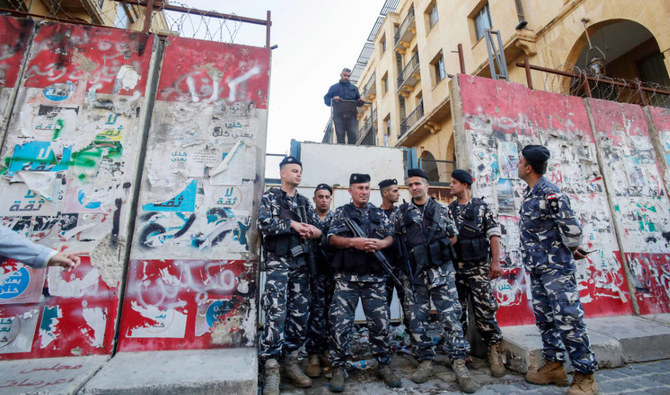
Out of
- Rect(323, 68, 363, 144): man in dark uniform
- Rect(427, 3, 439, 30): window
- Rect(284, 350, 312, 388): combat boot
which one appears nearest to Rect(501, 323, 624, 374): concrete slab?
Rect(284, 350, 312, 388): combat boot

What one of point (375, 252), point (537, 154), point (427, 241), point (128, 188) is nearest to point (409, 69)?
point (537, 154)

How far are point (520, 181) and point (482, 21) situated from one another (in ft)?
34.5

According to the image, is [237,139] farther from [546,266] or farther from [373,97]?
[373,97]

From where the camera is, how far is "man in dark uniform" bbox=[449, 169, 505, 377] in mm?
3297

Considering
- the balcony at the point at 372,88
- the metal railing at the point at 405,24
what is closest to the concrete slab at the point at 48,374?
the metal railing at the point at 405,24

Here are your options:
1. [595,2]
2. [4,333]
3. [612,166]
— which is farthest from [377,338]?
[595,2]

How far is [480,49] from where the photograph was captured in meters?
11.5

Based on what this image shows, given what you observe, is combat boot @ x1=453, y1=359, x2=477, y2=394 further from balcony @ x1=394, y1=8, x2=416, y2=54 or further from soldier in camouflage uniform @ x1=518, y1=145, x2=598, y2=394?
balcony @ x1=394, y1=8, x2=416, y2=54

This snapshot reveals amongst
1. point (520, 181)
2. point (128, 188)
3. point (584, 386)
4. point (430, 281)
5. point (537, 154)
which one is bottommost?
point (584, 386)

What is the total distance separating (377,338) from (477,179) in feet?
8.32

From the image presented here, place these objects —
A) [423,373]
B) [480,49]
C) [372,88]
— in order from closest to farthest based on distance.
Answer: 1. [423,373]
2. [480,49]
3. [372,88]

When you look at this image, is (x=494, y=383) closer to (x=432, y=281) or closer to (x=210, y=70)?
(x=432, y=281)

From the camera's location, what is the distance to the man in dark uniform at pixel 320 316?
321 cm

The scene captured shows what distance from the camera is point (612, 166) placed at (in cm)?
507
